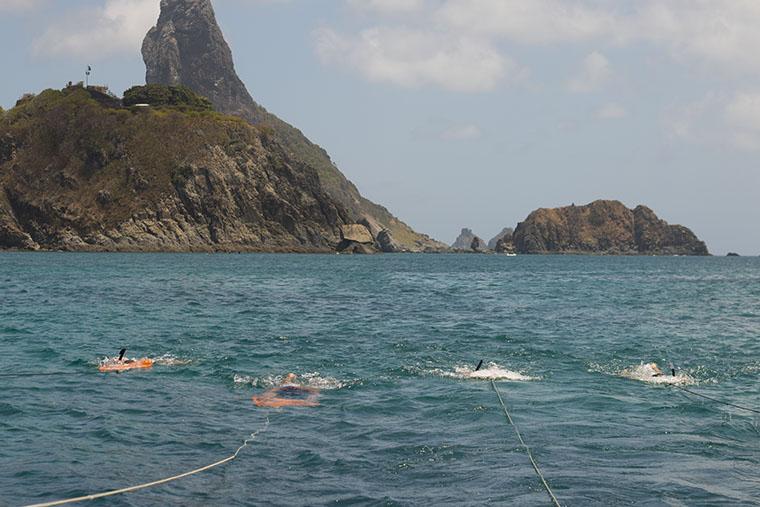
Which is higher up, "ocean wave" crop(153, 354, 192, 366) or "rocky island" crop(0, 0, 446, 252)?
"rocky island" crop(0, 0, 446, 252)

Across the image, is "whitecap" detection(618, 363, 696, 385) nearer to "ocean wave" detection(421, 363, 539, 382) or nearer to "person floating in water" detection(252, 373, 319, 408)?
"ocean wave" detection(421, 363, 539, 382)

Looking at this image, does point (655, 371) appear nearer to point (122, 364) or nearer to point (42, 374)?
point (122, 364)

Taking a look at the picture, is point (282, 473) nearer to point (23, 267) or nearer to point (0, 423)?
point (0, 423)

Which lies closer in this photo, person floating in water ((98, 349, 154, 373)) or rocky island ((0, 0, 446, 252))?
person floating in water ((98, 349, 154, 373))

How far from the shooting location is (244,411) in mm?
21875

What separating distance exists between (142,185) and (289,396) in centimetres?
15896

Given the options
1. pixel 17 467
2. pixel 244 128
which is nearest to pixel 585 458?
pixel 17 467

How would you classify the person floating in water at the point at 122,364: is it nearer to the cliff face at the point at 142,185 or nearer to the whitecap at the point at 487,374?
the whitecap at the point at 487,374

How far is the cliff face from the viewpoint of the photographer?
163 m

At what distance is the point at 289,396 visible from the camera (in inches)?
941

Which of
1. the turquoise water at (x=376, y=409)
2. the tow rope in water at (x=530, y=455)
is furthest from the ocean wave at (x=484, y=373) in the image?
the tow rope in water at (x=530, y=455)

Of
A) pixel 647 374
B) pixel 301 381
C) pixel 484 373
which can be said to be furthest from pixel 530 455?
pixel 647 374

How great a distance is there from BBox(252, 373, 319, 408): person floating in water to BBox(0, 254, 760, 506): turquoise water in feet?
1.86

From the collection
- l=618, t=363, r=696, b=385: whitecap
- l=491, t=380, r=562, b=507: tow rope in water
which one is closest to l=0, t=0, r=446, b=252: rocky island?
l=618, t=363, r=696, b=385: whitecap
